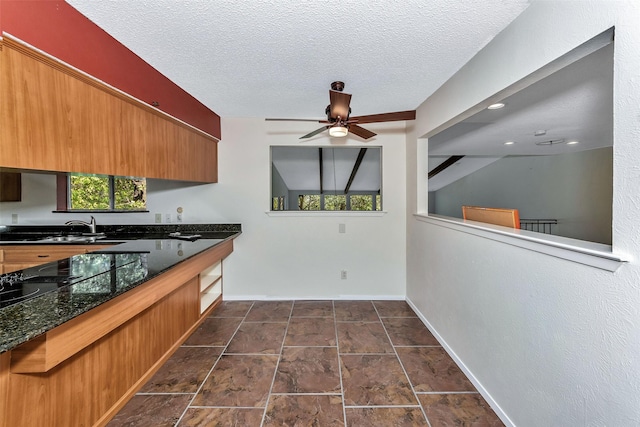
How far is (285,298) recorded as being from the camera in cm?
347

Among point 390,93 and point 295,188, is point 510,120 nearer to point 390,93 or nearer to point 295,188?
point 390,93

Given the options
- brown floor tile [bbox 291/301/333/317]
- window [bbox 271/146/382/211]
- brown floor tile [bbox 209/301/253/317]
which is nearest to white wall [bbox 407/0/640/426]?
brown floor tile [bbox 291/301/333/317]

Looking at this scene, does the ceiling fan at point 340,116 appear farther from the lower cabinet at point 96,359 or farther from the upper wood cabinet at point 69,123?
the lower cabinet at point 96,359

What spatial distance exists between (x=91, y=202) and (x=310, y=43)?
341cm

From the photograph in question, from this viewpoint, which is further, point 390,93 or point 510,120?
point 510,120

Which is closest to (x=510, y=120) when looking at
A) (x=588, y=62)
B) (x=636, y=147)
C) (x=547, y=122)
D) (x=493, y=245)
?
(x=547, y=122)

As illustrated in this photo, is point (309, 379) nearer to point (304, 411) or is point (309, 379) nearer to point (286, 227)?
point (304, 411)

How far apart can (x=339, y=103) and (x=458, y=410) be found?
2.32 metres

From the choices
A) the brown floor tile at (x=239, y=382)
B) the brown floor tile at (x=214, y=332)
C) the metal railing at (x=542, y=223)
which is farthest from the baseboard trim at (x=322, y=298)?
the metal railing at (x=542, y=223)

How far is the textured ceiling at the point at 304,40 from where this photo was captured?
1.40 metres

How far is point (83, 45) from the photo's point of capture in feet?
4.81

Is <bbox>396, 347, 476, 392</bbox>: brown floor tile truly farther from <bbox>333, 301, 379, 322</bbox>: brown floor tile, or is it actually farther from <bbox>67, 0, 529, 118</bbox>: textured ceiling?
<bbox>67, 0, 529, 118</bbox>: textured ceiling

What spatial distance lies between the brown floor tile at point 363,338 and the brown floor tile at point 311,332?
0.33ft

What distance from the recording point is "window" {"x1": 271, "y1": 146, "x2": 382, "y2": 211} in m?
5.79
